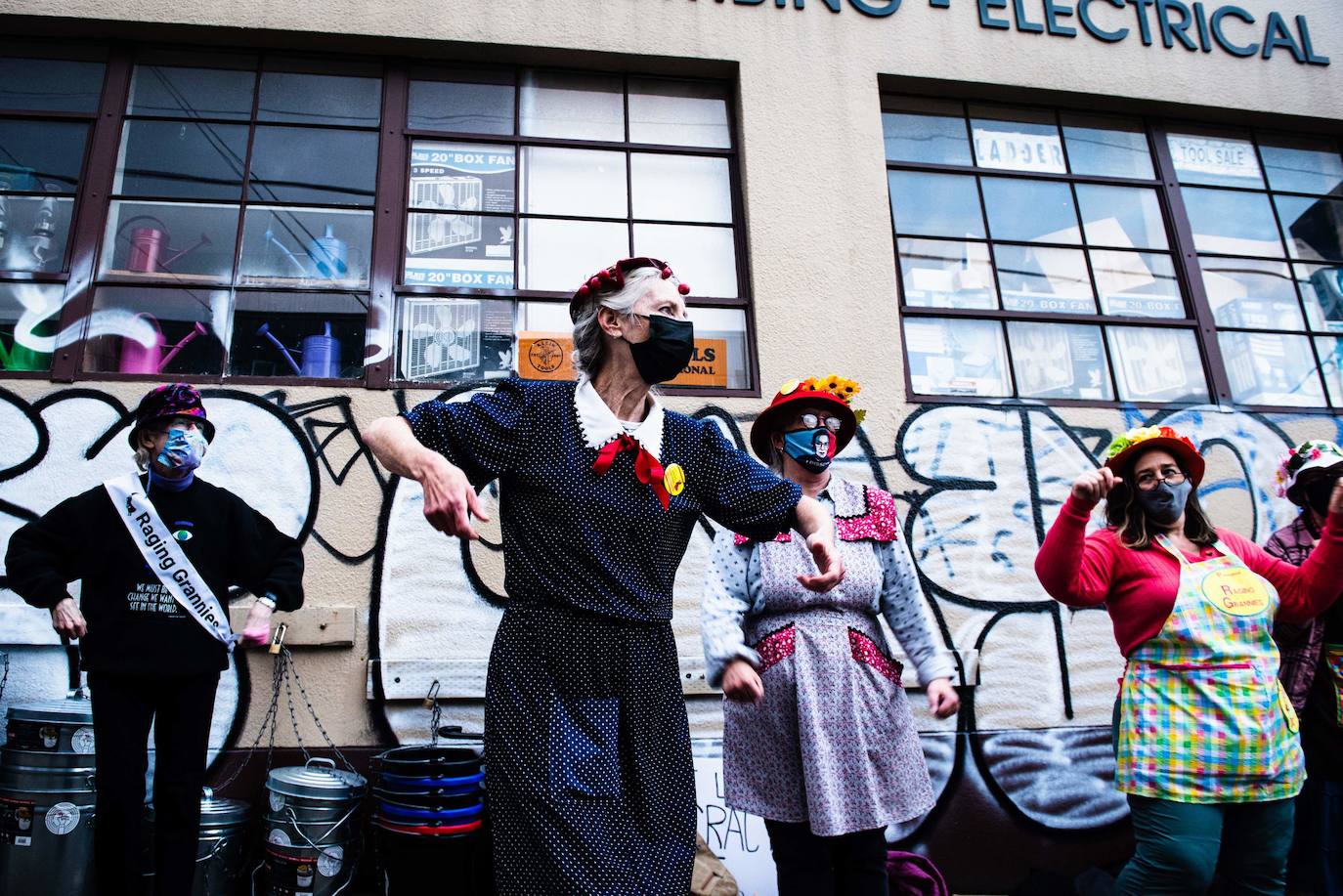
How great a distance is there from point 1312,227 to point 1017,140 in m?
2.08

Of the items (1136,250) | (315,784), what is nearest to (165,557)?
(315,784)

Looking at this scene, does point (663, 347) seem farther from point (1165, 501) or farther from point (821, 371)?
point (821, 371)

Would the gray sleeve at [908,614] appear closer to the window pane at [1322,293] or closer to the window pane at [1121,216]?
the window pane at [1121,216]

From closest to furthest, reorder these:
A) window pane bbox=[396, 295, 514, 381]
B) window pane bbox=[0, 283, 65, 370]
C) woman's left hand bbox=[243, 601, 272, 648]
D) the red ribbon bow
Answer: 1. the red ribbon bow
2. woman's left hand bbox=[243, 601, 272, 648]
3. window pane bbox=[0, 283, 65, 370]
4. window pane bbox=[396, 295, 514, 381]

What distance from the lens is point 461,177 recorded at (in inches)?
184

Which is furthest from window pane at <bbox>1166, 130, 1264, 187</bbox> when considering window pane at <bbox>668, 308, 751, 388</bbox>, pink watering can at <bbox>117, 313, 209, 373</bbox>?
pink watering can at <bbox>117, 313, 209, 373</bbox>

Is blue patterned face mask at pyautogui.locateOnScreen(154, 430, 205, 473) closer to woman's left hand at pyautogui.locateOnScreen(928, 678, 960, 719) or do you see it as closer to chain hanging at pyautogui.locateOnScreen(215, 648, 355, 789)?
chain hanging at pyautogui.locateOnScreen(215, 648, 355, 789)

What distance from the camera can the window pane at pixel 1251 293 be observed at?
202 inches

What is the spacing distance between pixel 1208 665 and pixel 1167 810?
435 millimetres

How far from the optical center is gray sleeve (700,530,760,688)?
2.13 m

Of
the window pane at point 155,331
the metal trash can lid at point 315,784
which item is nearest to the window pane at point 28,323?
the window pane at point 155,331

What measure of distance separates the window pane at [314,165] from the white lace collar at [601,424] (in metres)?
3.24

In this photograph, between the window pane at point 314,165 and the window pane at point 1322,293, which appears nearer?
the window pane at point 314,165

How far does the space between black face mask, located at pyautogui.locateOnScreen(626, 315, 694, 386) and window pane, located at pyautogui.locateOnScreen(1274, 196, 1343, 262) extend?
530 cm
